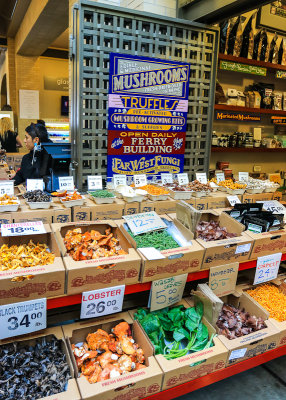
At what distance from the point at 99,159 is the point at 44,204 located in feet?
4.08

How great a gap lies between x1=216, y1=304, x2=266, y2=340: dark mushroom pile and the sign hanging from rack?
7.30 feet

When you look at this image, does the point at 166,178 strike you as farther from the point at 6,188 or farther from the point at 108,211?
the point at 6,188

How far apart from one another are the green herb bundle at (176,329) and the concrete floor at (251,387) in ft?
1.21

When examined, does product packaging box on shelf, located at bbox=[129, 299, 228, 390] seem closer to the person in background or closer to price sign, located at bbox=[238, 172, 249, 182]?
price sign, located at bbox=[238, 172, 249, 182]

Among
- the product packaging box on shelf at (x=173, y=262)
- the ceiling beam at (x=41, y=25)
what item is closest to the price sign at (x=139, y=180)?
the product packaging box on shelf at (x=173, y=262)

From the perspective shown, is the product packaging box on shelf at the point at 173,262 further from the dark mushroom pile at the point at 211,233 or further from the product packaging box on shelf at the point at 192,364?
the product packaging box on shelf at the point at 192,364

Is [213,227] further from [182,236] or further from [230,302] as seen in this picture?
[230,302]

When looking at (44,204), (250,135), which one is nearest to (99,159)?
(44,204)

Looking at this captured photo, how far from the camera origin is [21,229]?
204cm

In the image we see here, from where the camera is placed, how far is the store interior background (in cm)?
496

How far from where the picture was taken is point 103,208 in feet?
9.57

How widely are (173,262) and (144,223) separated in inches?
17.3

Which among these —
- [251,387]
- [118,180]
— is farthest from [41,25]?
[251,387]

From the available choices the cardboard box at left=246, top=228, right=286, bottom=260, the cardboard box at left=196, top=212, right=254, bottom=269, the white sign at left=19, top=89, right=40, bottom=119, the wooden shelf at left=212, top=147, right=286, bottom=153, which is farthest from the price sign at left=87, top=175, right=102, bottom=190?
the white sign at left=19, top=89, right=40, bottom=119
